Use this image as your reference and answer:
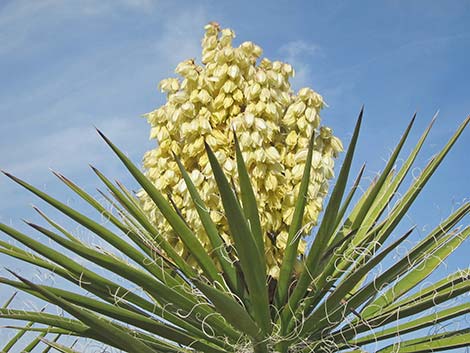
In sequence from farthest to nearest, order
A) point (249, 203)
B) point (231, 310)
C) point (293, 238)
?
point (293, 238) → point (249, 203) → point (231, 310)

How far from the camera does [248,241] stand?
2270 mm

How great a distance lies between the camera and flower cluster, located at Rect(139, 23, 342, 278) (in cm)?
282

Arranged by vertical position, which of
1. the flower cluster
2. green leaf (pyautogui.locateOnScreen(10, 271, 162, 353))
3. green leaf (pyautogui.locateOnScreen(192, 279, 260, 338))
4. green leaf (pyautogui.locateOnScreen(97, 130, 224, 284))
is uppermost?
the flower cluster

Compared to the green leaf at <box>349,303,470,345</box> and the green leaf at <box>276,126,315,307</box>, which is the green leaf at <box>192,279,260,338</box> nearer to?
the green leaf at <box>276,126,315,307</box>

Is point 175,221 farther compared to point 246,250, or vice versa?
point 175,221

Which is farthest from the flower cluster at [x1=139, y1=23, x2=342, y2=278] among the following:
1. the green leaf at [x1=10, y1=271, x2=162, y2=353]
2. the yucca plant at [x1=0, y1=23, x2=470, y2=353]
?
the green leaf at [x1=10, y1=271, x2=162, y2=353]

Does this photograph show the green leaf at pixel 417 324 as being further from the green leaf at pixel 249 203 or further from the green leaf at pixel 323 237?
the green leaf at pixel 249 203

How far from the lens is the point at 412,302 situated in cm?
290

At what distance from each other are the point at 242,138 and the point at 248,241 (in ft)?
2.05

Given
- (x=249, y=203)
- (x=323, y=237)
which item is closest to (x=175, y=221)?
(x=249, y=203)

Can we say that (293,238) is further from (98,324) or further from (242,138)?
(98,324)

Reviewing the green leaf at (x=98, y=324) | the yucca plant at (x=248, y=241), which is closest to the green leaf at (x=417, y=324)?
the yucca plant at (x=248, y=241)

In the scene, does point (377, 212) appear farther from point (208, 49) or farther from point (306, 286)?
A: point (208, 49)

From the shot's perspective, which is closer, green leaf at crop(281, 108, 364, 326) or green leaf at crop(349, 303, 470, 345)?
green leaf at crop(281, 108, 364, 326)
